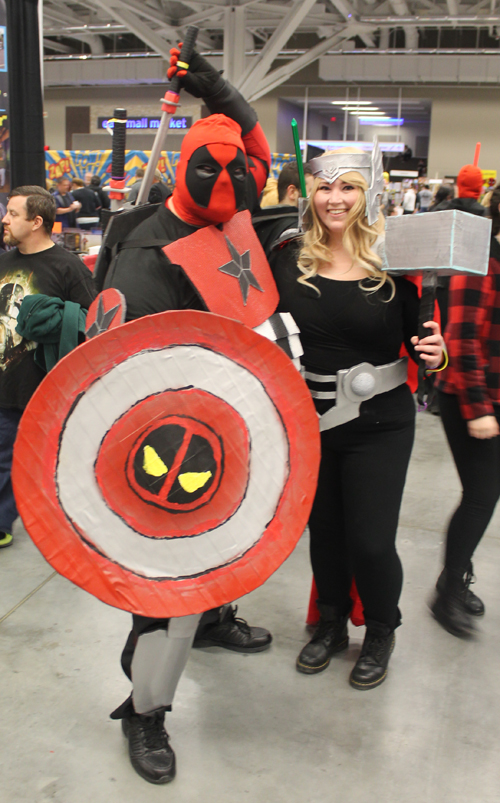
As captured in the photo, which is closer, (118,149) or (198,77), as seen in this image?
(198,77)

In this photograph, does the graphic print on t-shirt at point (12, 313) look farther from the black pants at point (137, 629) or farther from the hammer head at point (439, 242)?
the hammer head at point (439, 242)

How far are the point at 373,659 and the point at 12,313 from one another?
177cm

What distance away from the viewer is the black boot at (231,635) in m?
2.17

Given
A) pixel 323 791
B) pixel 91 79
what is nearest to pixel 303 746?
pixel 323 791

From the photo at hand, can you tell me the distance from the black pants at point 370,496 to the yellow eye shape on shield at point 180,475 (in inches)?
20.3

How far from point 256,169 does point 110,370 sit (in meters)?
0.78

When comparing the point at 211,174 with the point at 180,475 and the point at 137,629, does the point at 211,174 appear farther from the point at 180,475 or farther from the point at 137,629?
the point at 137,629

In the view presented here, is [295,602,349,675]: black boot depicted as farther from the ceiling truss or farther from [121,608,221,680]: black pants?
the ceiling truss

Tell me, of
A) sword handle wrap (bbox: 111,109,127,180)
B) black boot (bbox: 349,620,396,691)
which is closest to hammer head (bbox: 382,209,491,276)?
sword handle wrap (bbox: 111,109,127,180)

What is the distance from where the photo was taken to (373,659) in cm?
200

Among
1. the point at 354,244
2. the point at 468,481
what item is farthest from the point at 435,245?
the point at 468,481

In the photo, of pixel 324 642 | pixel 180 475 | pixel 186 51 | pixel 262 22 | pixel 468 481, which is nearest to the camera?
pixel 180 475

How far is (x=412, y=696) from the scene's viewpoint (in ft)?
6.44

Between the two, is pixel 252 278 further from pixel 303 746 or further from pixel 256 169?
pixel 303 746
